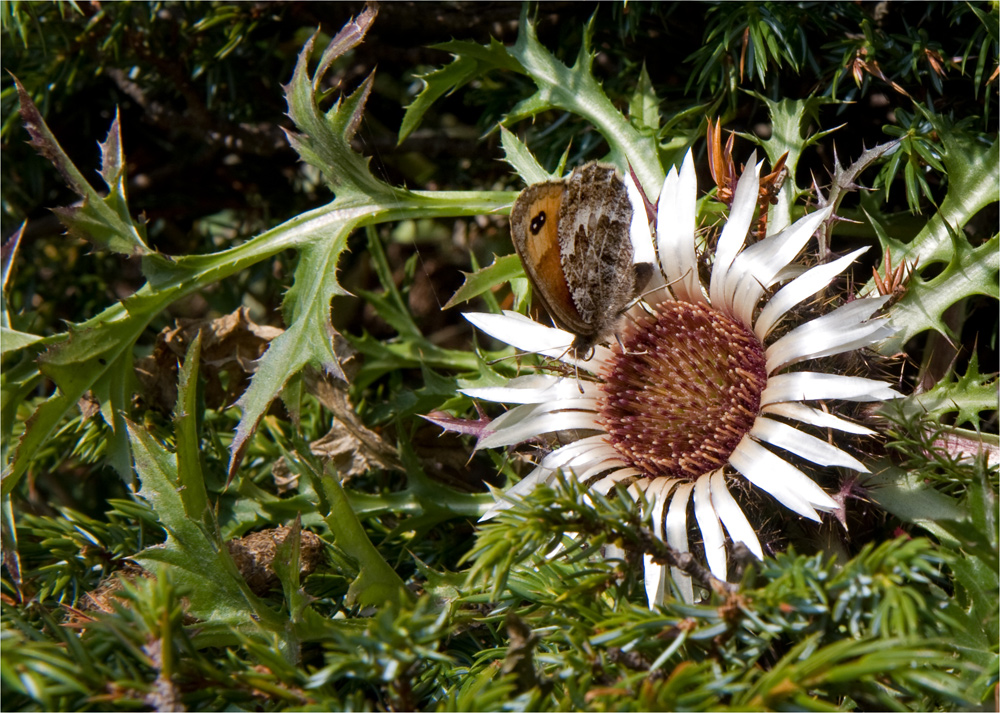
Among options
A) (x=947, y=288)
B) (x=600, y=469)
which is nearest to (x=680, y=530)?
(x=600, y=469)

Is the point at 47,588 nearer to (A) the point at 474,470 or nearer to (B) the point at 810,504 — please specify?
(A) the point at 474,470

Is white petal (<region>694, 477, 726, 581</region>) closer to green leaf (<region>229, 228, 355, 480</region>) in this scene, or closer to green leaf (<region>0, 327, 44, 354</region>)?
green leaf (<region>229, 228, 355, 480</region>)

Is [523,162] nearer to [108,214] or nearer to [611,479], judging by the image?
[611,479]

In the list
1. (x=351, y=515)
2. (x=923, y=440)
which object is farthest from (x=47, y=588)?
(x=923, y=440)

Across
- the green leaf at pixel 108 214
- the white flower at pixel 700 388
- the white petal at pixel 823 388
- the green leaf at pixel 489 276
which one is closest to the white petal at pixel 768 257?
the white flower at pixel 700 388

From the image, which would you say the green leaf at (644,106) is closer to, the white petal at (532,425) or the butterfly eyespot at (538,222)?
the butterfly eyespot at (538,222)
